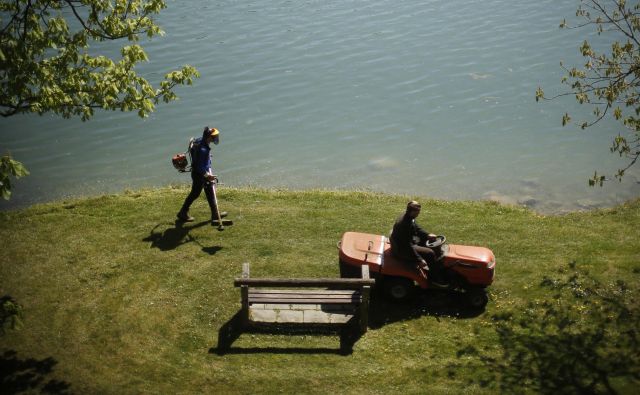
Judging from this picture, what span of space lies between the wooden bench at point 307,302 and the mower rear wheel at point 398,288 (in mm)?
623

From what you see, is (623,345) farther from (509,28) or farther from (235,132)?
(509,28)

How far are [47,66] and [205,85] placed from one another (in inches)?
655

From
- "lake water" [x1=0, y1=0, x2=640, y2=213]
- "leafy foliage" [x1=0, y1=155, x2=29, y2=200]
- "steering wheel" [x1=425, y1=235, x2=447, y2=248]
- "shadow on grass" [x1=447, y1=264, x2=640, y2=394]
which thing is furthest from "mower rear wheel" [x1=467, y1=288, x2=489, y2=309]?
"lake water" [x1=0, y1=0, x2=640, y2=213]

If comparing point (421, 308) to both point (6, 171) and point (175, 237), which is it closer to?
point (175, 237)

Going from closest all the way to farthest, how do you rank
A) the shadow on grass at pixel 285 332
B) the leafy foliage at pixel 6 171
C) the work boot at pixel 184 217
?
the leafy foliage at pixel 6 171 → the shadow on grass at pixel 285 332 → the work boot at pixel 184 217

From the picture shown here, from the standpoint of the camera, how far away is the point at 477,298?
41.2ft

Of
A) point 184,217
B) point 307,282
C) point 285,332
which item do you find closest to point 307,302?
point 285,332

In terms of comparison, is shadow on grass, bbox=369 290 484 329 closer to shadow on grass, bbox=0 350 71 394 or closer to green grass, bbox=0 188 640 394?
green grass, bbox=0 188 640 394

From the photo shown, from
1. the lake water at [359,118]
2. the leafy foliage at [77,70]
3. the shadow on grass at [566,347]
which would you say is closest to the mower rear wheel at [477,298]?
the shadow on grass at [566,347]

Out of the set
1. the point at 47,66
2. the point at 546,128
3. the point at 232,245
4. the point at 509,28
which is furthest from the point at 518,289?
the point at 509,28

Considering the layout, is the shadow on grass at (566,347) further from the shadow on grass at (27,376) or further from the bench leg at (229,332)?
the shadow on grass at (27,376)

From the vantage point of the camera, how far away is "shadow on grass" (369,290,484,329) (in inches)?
488

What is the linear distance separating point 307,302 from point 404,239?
220 cm

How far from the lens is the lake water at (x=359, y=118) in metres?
23.4
